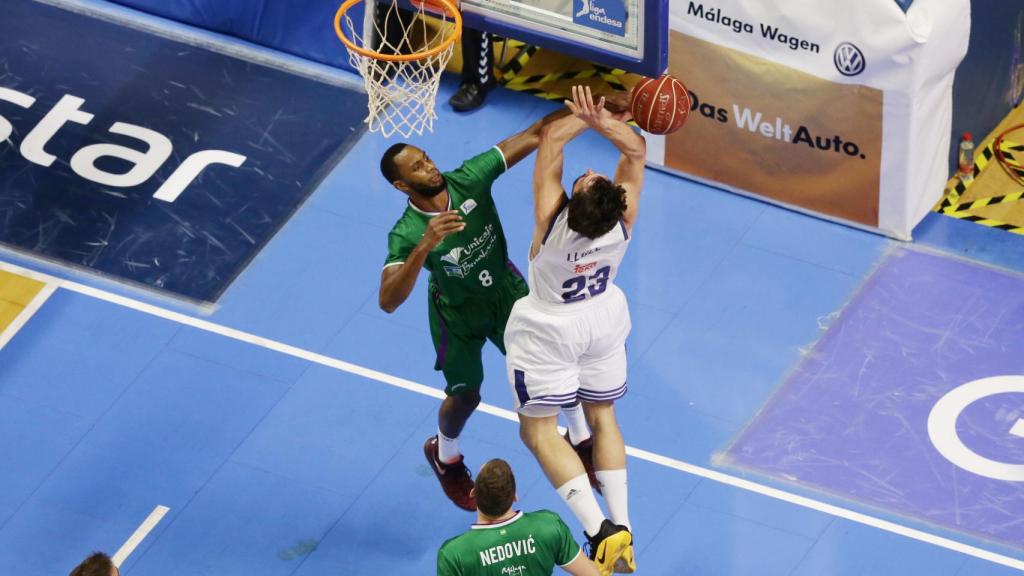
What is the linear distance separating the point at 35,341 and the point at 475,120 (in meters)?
4.32

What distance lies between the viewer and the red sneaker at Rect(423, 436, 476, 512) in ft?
40.0

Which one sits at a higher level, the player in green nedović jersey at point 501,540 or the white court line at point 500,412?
the player in green nedović jersey at point 501,540

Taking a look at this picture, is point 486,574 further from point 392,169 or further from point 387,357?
point 387,357

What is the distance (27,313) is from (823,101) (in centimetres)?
649

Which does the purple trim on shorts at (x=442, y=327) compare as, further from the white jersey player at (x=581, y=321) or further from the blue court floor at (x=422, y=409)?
the blue court floor at (x=422, y=409)

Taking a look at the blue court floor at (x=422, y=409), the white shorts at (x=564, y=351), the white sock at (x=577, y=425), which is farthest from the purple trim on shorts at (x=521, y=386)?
the blue court floor at (x=422, y=409)

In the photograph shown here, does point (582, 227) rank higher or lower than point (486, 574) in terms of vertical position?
higher

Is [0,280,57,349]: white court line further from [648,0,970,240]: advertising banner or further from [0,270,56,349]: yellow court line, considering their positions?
[648,0,970,240]: advertising banner

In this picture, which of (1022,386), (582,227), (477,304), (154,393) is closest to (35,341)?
(154,393)

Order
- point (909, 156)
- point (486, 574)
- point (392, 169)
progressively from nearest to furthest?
point (486, 574) < point (392, 169) < point (909, 156)

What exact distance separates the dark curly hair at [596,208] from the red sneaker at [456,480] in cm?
256

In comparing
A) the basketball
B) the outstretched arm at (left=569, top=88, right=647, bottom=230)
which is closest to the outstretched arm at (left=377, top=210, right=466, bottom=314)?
the outstretched arm at (left=569, top=88, right=647, bottom=230)

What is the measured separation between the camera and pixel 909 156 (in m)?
14.1

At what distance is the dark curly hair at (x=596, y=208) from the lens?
1018 cm
